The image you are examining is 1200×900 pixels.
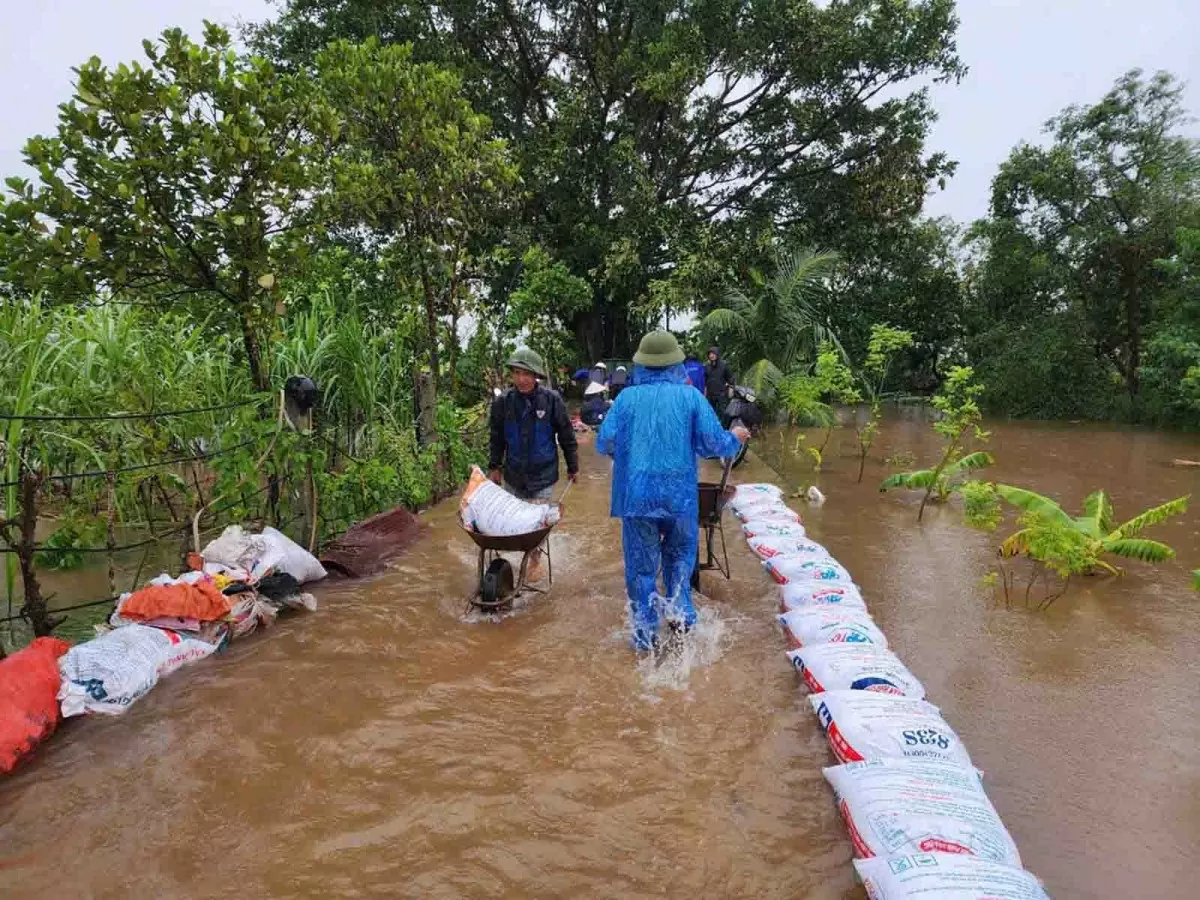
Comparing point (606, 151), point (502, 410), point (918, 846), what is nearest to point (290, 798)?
point (918, 846)

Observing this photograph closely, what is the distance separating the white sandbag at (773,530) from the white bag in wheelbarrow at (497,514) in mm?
1761

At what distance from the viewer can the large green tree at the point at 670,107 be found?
13.9 metres

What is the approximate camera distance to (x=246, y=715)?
3.17m

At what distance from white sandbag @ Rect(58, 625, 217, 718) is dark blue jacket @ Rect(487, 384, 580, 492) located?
7.21 feet

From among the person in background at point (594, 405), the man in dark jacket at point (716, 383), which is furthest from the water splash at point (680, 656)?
the person in background at point (594, 405)

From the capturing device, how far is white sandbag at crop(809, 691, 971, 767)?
8.40 ft

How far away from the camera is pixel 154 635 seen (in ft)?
11.2

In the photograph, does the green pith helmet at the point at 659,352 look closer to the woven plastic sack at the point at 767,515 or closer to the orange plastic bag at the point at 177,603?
the woven plastic sack at the point at 767,515

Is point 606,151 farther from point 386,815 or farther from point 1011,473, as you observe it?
point 386,815

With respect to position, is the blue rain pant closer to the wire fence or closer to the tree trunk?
the wire fence

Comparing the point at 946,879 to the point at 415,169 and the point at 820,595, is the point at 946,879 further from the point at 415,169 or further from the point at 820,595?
the point at 415,169

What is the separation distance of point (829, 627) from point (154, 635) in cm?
324

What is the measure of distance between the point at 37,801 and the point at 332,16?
15700 mm

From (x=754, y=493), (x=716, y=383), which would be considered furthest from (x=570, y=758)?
(x=716, y=383)
